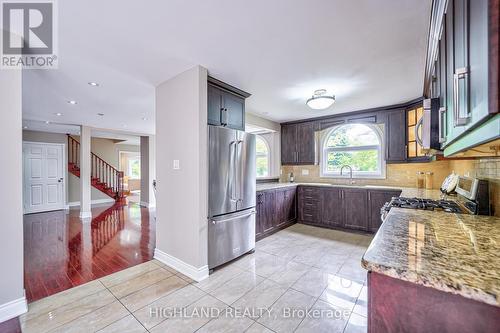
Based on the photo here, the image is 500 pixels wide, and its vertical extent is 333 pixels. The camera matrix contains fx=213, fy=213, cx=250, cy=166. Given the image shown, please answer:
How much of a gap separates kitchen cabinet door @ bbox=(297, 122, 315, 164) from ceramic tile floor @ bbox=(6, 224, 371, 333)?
2451 millimetres

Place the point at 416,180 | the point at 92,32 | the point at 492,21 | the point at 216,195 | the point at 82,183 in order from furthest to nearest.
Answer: the point at 82,183, the point at 416,180, the point at 216,195, the point at 92,32, the point at 492,21

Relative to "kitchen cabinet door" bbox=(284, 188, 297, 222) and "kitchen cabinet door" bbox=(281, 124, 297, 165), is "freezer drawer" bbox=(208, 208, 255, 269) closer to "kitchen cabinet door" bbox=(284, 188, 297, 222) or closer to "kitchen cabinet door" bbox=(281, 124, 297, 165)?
"kitchen cabinet door" bbox=(284, 188, 297, 222)

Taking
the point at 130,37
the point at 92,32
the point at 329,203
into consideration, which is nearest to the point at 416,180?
the point at 329,203

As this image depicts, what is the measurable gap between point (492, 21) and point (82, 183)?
7.06 meters

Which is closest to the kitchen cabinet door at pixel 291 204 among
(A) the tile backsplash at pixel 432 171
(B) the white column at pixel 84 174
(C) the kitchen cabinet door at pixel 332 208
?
(C) the kitchen cabinet door at pixel 332 208

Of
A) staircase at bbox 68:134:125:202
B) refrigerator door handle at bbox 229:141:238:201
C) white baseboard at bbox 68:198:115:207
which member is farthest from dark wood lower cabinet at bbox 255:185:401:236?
white baseboard at bbox 68:198:115:207

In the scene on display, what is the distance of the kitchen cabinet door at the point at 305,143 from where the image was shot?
4.90 metres

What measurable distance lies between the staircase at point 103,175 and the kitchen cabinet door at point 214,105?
6689 millimetres

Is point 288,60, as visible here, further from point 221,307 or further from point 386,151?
point 386,151

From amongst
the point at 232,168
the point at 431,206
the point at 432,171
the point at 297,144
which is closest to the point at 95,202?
A: the point at 232,168

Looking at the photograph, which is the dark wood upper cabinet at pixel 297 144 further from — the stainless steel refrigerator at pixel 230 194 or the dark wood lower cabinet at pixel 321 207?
the stainless steel refrigerator at pixel 230 194

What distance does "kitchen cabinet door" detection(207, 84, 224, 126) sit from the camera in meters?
2.72

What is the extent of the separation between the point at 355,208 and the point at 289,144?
6.82 feet

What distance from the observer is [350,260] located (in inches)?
114
